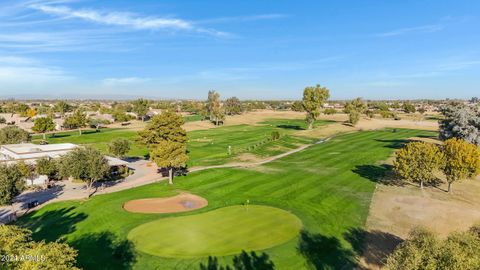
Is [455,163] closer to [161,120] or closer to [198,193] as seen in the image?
[198,193]

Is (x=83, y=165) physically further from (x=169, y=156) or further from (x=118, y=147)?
(x=118, y=147)

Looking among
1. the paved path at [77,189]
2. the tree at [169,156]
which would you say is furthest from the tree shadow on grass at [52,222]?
the tree at [169,156]

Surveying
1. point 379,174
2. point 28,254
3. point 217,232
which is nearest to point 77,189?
point 217,232

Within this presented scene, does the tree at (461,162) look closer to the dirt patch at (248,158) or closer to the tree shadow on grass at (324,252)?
the tree shadow on grass at (324,252)

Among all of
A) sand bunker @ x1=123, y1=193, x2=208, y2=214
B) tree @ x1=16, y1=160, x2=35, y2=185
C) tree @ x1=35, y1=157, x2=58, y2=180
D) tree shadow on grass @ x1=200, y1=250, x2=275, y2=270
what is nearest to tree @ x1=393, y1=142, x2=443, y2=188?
sand bunker @ x1=123, y1=193, x2=208, y2=214

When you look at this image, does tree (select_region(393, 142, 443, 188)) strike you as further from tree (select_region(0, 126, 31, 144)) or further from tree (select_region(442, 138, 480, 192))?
tree (select_region(0, 126, 31, 144))

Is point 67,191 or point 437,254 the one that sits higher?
point 437,254
